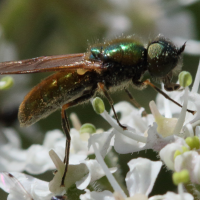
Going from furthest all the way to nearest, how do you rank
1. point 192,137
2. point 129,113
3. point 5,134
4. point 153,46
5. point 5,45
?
point 5,45, point 5,134, point 129,113, point 153,46, point 192,137

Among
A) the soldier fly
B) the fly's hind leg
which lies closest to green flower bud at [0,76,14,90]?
the soldier fly

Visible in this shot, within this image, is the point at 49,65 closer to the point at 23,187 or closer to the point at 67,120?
the point at 67,120

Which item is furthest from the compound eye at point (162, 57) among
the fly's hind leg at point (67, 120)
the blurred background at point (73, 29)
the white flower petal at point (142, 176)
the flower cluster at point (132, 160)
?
the blurred background at point (73, 29)

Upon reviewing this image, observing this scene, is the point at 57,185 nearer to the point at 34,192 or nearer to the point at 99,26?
the point at 34,192

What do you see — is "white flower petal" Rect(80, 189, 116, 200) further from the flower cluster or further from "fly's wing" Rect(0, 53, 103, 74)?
"fly's wing" Rect(0, 53, 103, 74)

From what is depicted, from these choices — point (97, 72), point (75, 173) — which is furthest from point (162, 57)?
point (75, 173)

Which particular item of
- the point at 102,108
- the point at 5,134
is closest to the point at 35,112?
the point at 102,108
